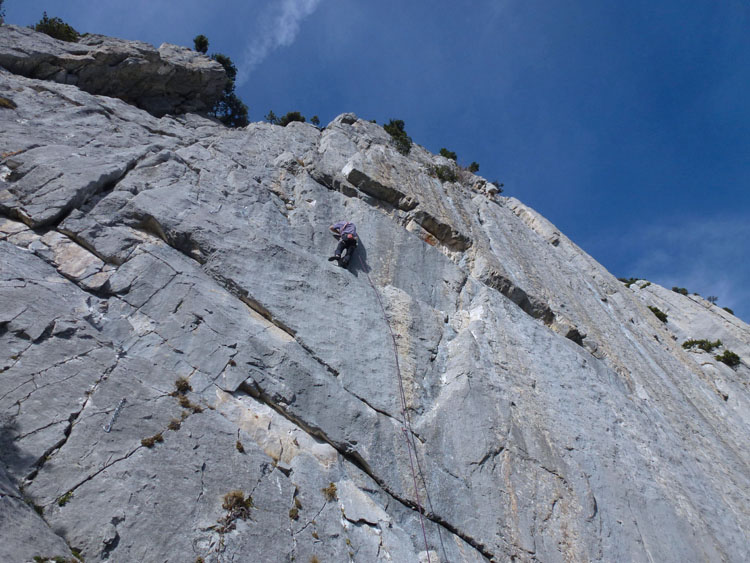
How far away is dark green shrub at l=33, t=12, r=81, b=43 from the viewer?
67.7ft

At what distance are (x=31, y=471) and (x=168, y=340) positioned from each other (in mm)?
3175

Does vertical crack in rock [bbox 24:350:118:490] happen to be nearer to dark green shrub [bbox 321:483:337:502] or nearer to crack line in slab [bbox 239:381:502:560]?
crack line in slab [bbox 239:381:502:560]

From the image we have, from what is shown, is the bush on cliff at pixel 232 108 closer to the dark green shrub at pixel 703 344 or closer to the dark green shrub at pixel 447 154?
the dark green shrub at pixel 447 154

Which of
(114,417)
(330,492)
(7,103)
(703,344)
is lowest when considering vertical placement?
(330,492)

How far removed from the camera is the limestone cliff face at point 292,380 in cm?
691

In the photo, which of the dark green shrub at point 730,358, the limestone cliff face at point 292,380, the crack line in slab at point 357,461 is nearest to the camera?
the limestone cliff face at point 292,380

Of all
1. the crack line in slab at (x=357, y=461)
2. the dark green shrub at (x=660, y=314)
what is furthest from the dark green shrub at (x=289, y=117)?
the dark green shrub at (x=660, y=314)

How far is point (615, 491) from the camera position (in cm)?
1089

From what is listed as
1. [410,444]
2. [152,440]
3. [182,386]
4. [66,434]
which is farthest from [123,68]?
[410,444]

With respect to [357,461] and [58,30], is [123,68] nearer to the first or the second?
[58,30]

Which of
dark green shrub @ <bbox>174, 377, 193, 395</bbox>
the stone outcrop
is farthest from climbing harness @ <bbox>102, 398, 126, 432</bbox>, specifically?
the stone outcrop

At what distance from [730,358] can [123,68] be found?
34691 millimetres

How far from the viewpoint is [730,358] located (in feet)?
82.9

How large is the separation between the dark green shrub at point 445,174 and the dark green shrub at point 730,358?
61.6 feet
